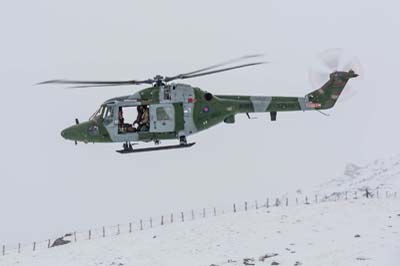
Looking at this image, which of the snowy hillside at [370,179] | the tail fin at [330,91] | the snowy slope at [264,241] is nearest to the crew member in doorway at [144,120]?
the tail fin at [330,91]

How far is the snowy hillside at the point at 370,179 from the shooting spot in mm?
75387

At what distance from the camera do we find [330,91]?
27953 mm

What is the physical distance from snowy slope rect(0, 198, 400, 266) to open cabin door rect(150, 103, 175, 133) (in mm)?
8854

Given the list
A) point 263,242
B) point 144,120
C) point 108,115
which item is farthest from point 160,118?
point 263,242

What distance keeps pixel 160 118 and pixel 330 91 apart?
8636 mm

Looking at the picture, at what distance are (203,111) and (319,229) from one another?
1407cm

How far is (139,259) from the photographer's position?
3353 centimetres

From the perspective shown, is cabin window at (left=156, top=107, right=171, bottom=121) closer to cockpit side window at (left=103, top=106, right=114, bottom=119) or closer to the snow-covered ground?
cockpit side window at (left=103, top=106, right=114, bottom=119)

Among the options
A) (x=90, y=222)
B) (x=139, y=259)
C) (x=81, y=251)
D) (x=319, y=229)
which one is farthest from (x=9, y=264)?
(x=90, y=222)

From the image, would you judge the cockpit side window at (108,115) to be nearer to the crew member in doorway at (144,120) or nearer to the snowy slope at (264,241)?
the crew member in doorway at (144,120)

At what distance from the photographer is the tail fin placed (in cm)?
2783

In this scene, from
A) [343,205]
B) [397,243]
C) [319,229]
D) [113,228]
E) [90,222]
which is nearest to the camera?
[397,243]

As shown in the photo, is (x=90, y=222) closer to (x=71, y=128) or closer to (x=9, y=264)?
(x=9, y=264)

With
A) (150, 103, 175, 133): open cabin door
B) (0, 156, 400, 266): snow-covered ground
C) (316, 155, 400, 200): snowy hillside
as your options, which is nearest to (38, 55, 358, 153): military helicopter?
(150, 103, 175, 133): open cabin door
